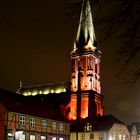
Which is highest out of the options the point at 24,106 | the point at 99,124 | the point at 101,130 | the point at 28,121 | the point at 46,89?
the point at 46,89

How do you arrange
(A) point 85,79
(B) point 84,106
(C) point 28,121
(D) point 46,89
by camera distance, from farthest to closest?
(D) point 46,89, (A) point 85,79, (B) point 84,106, (C) point 28,121

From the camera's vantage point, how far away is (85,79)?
99688mm

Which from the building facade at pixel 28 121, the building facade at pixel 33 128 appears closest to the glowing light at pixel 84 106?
→ the building facade at pixel 28 121

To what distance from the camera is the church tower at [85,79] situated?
314 ft

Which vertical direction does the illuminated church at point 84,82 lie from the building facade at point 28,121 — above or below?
above

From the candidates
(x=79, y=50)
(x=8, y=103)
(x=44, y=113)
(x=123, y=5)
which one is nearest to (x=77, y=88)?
(x=79, y=50)

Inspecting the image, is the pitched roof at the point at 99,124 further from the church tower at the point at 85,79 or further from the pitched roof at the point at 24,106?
the church tower at the point at 85,79

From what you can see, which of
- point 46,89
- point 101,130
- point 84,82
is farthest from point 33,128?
point 46,89

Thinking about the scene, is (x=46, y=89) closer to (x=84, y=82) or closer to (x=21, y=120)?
(x=84, y=82)

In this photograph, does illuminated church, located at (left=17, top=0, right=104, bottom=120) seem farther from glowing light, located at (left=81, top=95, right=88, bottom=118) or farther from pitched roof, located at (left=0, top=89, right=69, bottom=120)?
pitched roof, located at (left=0, top=89, right=69, bottom=120)

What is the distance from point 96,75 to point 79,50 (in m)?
8.44

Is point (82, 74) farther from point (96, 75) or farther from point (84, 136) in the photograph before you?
point (84, 136)

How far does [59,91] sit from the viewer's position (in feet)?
364

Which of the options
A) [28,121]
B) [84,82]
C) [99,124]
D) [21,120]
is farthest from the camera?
[84,82]
